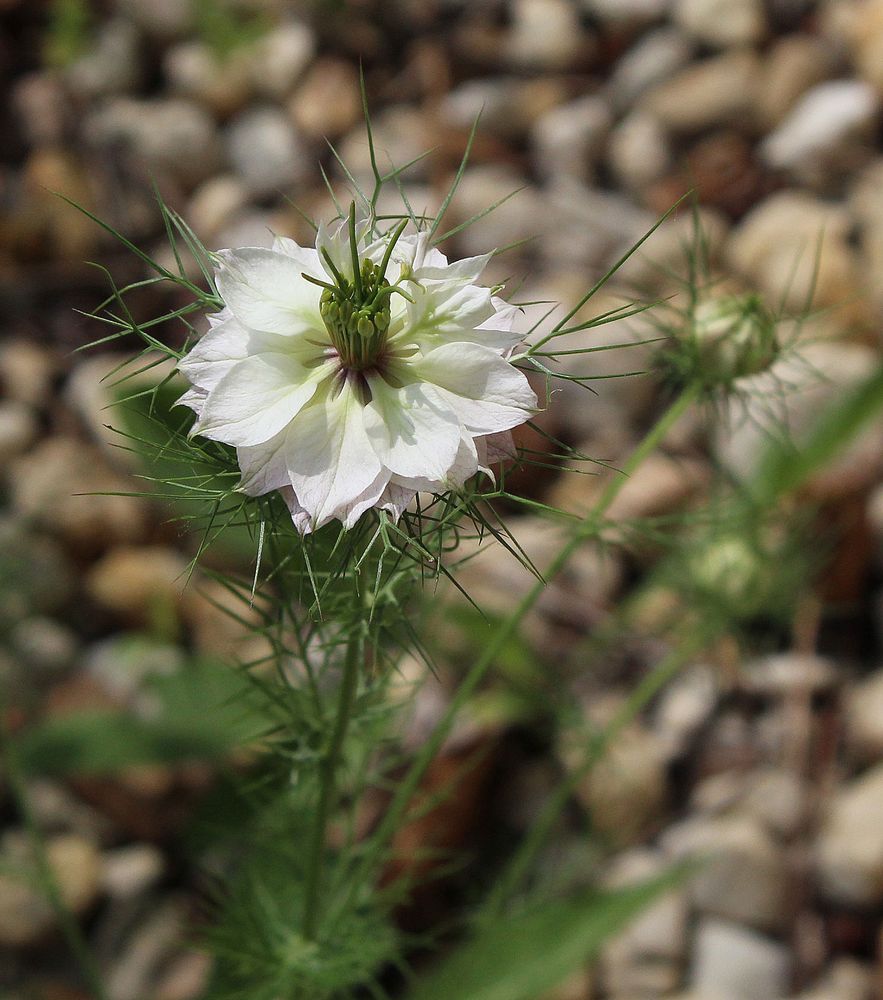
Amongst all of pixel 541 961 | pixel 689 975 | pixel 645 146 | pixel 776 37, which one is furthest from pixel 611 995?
pixel 776 37

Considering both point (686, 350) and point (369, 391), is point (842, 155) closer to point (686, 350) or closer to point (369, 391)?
point (686, 350)

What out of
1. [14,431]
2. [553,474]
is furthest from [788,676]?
[14,431]

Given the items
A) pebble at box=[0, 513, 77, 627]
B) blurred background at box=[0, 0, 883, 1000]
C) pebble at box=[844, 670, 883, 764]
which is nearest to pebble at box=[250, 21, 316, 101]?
blurred background at box=[0, 0, 883, 1000]

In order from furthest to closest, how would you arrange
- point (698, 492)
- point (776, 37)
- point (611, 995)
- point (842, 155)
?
1. point (776, 37)
2. point (842, 155)
3. point (698, 492)
4. point (611, 995)

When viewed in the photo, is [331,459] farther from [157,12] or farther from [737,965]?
[157,12]

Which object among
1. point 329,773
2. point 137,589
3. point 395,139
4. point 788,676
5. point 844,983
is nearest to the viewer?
point 329,773

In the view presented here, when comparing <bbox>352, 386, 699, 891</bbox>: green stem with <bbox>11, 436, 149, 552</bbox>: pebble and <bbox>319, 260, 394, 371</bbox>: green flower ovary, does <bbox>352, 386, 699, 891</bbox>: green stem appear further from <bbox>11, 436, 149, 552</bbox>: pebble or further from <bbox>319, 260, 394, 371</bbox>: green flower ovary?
<bbox>11, 436, 149, 552</bbox>: pebble
